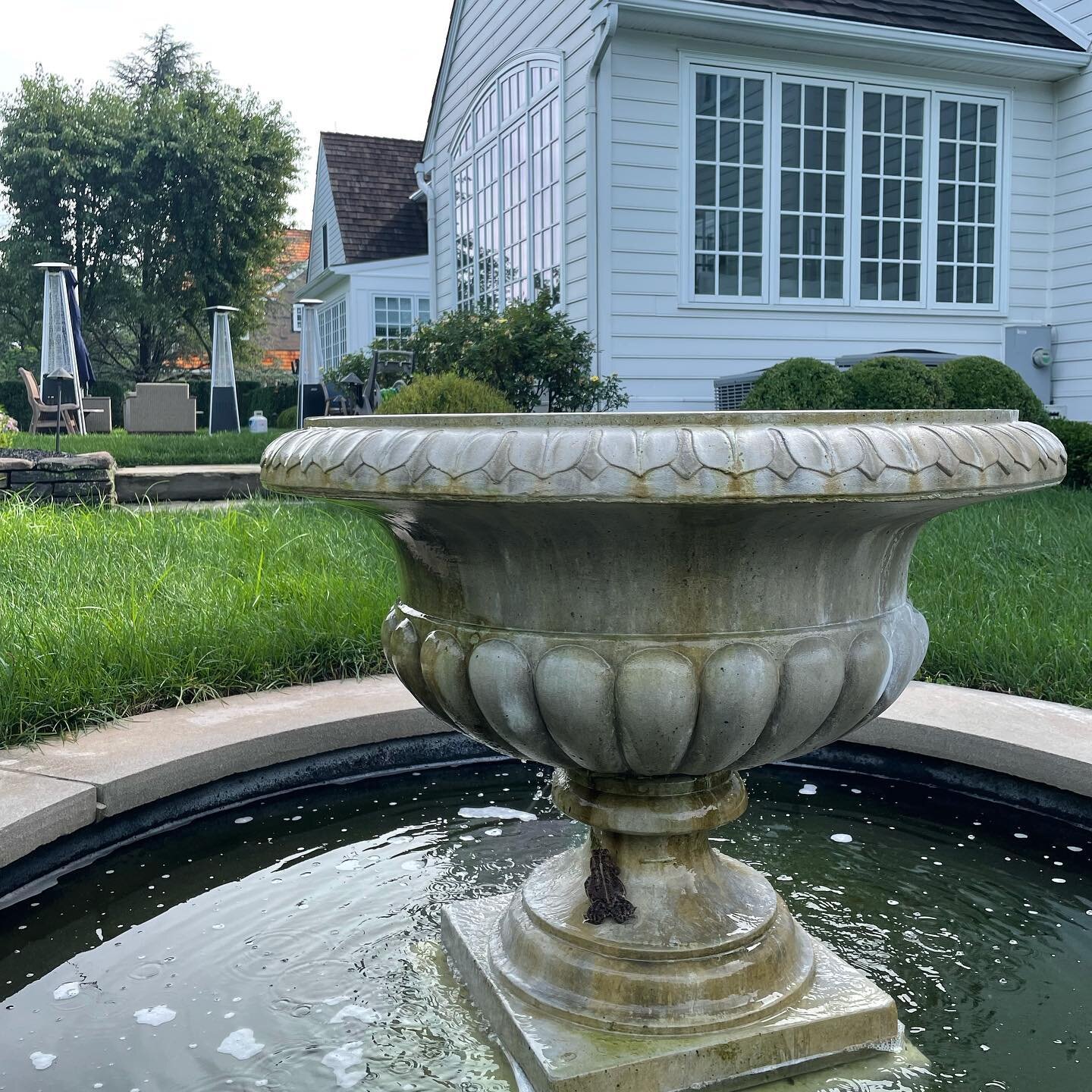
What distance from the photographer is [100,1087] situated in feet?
5.37

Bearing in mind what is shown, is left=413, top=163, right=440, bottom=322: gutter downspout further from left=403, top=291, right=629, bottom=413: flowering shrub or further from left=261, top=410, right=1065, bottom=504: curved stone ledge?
left=261, top=410, right=1065, bottom=504: curved stone ledge

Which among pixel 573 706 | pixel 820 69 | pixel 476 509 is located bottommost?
pixel 573 706

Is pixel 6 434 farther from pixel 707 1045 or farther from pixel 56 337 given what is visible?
pixel 707 1045

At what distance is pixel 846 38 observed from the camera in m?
8.95

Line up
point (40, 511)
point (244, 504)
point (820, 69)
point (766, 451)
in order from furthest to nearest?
point (820, 69)
point (244, 504)
point (40, 511)
point (766, 451)

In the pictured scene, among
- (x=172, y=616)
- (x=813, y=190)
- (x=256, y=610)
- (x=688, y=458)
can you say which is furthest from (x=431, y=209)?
(x=688, y=458)

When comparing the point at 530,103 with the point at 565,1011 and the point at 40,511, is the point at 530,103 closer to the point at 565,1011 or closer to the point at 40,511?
the point at 40,511

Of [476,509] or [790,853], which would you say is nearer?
[476,509]

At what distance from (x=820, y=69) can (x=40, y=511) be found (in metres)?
7.34

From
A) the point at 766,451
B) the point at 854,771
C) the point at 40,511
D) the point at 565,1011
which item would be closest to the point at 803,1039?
the point at 565,1011

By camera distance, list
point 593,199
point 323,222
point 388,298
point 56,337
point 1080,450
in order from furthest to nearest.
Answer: point 323,222
point 388,298
point 56,337
point 593,199
point 1080,450

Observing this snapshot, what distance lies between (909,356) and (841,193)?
1.65 metres

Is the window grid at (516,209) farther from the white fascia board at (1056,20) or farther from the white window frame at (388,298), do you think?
the white window frame at (388,298)

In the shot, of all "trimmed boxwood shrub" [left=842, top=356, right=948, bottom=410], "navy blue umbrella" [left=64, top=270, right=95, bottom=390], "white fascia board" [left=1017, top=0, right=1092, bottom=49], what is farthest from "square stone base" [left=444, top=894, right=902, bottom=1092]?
"navy blue umbrella" [left=64, top=270, right=95, bottom=390]
